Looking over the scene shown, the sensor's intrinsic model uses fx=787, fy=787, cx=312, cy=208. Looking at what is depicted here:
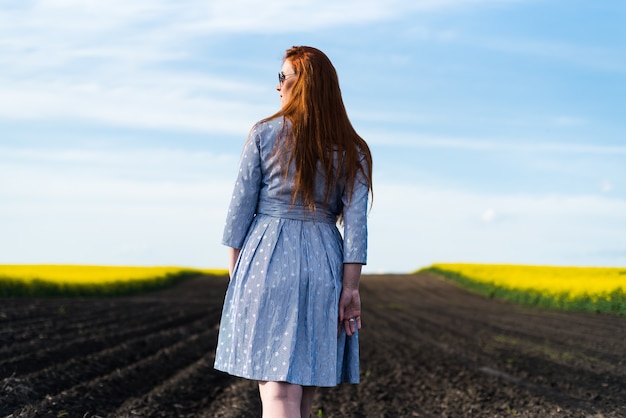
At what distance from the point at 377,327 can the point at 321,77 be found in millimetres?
13826

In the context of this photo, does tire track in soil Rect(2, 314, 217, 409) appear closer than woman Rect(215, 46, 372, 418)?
No

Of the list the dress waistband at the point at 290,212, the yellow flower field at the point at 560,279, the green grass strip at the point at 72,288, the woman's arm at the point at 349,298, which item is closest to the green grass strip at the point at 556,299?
the yellow flower field at the point at 560,279

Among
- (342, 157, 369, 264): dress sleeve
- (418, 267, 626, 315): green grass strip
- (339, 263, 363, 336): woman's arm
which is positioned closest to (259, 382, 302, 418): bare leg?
(339, 263, 363, 336): woman's arm

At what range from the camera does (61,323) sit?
15398 mm

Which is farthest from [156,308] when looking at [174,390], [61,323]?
[174,390]

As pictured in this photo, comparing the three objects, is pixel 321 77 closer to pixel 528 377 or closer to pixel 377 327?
pixel 528 377

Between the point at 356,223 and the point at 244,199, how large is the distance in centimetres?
54

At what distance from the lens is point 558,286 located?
28219mm

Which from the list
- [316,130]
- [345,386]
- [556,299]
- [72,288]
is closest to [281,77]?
[316,130]

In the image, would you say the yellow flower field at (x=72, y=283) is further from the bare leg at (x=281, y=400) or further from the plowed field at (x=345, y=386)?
the bare leg at (x=281, y=400)

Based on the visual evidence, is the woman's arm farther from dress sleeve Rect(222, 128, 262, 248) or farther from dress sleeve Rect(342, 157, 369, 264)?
dress sleeve Rect(222, 128, 262, 248)

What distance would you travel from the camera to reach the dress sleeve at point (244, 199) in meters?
3.74

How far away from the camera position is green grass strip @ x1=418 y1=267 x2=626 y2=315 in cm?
2254

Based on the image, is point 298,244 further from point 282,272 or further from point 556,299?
point 556,299
